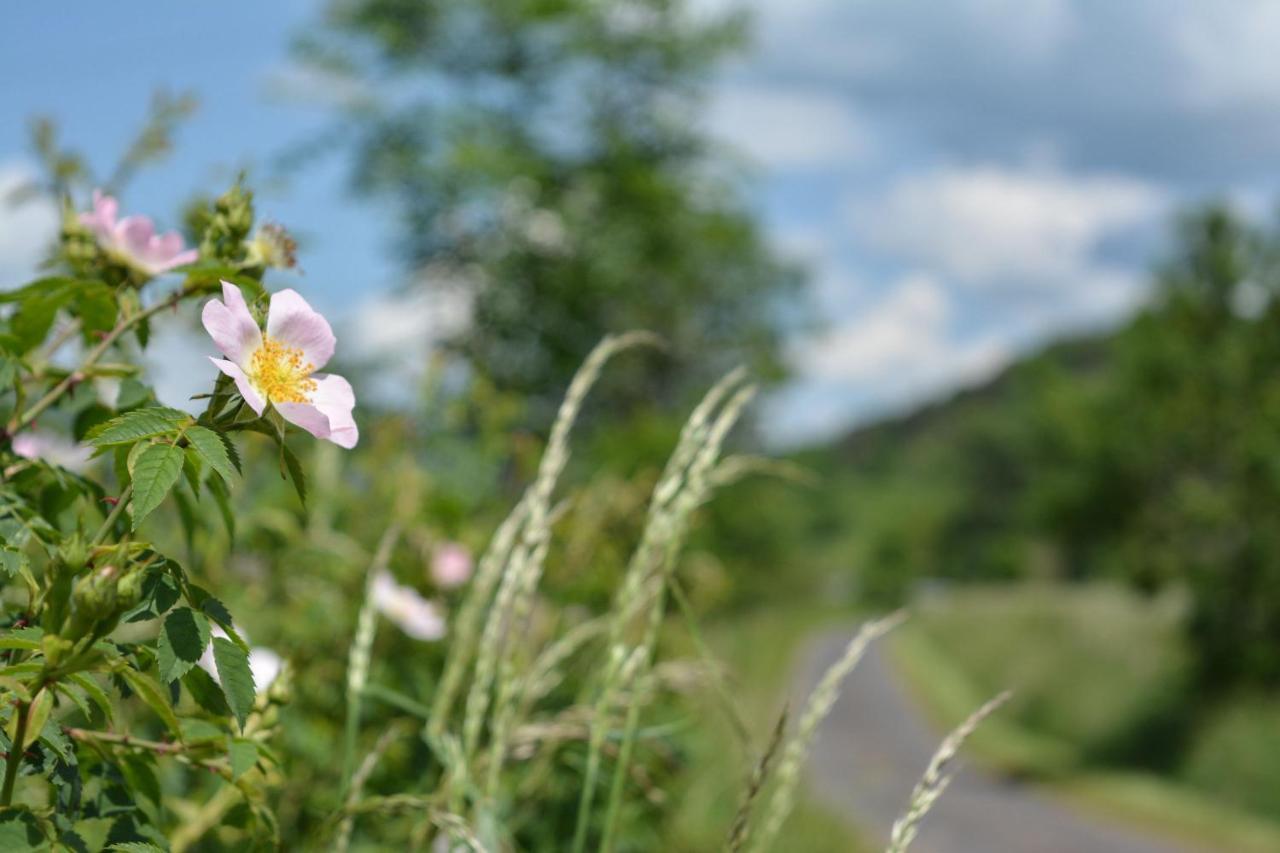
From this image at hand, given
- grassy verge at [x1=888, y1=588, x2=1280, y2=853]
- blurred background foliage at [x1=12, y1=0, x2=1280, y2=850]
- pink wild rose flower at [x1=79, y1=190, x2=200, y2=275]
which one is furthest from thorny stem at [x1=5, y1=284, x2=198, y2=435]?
grassy verge at [x1=888, y1=588, x2=1280, y2=853]

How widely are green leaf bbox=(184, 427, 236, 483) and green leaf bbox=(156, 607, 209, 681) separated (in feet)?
0.32

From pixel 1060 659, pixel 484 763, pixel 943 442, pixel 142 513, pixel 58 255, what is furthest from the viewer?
pixel 943 442

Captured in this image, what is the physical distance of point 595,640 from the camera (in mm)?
2430

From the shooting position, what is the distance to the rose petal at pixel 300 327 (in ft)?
2.94

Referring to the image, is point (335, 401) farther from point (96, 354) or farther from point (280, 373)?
point (96, 354)

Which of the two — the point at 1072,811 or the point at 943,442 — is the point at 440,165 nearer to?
the point at 1072,811

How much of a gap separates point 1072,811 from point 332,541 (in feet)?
40.3

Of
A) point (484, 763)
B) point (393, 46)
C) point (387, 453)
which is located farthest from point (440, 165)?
point (484, 763)

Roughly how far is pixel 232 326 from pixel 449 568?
1.97m

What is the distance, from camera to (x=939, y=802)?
13.5 metres

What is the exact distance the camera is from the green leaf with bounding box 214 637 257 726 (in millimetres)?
816

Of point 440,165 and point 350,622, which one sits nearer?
point 350,622

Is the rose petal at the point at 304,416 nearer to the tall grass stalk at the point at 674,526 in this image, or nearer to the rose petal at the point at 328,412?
the rose petal at the point at 328,412

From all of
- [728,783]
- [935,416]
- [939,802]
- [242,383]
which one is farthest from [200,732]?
[935,416]
